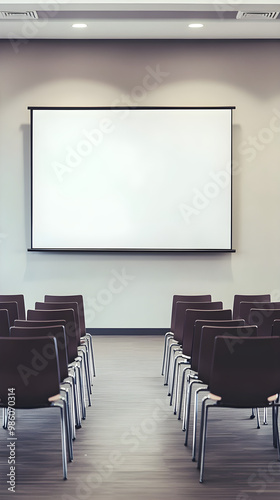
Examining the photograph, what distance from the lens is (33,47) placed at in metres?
9.52

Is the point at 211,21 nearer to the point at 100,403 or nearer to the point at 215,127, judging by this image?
the point at 215,127

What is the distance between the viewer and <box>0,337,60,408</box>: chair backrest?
3949 millimetres

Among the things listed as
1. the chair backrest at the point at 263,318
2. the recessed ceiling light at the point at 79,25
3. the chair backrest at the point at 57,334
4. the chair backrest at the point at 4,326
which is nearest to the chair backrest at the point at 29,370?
the chair backrest at the point at 57,334

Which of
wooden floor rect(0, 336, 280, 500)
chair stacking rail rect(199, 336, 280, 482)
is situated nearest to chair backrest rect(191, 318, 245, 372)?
wooden floor rect(0, 336, 280, 500)

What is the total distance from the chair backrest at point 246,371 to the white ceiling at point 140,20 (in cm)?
544

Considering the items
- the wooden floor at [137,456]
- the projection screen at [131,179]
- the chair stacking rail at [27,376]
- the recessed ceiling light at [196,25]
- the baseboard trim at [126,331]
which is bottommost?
the wooden floor at [137,456]

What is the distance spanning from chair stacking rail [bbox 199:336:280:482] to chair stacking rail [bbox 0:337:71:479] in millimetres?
988

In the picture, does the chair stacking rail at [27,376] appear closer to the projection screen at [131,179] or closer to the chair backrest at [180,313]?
the chair backrest at [180,313]

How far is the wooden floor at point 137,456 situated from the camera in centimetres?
384

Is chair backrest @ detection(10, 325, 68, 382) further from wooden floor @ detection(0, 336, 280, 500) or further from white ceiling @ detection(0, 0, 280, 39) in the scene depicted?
white ceiling @ detection(0, 0, 280, 39)

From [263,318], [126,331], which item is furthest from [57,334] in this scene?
[126,331]

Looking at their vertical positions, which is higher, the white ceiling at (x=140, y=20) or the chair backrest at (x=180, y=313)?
the white ceiling at (x=140, y=20)

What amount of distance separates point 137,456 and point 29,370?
3.53 feet

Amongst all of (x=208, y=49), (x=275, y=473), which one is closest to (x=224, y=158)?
(x=208, y=49)
